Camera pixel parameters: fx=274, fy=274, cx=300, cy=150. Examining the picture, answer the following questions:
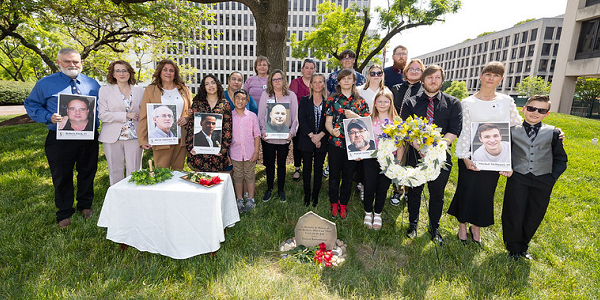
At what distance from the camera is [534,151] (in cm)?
364

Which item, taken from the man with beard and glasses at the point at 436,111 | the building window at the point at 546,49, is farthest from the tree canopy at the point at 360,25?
the building window at the point at 546,49

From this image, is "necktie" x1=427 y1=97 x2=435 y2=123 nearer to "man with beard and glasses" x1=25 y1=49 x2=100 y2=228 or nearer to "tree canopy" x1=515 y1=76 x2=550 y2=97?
"man with beard and glasses" x1=25 y1=49 x2=100 y2=228

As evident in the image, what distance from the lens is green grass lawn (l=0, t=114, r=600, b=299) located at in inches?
127

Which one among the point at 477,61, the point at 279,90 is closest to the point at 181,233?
the point at 279,90

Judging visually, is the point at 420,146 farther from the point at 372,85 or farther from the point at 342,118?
the point at 372,85

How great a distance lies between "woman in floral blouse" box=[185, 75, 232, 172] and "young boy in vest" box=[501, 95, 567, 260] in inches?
172

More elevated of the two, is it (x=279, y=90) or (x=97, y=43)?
(x=97, y=43)

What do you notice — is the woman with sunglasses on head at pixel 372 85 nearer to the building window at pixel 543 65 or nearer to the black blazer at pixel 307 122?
the black blazer at pixel 307 122

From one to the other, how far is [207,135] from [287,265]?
2507mm

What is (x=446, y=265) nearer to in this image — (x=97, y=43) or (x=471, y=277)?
(x=471, y=277)

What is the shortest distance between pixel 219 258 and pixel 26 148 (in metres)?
9.85

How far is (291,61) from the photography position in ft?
265

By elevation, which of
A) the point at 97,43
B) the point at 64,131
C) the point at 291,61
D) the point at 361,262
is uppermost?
the point at 291,61

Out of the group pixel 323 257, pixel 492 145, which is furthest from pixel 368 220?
pixel 492 145
